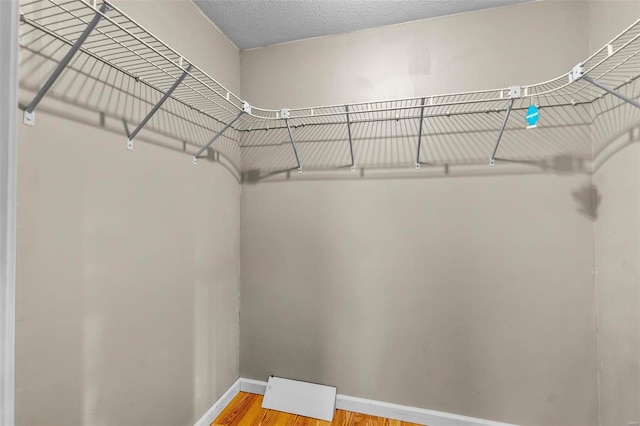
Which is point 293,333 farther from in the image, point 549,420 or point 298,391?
point 549,420

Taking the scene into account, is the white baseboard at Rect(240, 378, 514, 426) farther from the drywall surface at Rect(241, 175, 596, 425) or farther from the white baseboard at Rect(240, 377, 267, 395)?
the white baseboard at Rect(240, 377, 267, 395)

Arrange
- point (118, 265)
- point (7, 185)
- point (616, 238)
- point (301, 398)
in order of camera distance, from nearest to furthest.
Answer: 1. point (7, 185)
2. point (118, 265)
3. point (616, 238)
4. point (301, 398)

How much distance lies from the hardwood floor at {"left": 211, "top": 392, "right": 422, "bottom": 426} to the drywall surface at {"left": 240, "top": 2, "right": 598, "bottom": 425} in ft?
0.36

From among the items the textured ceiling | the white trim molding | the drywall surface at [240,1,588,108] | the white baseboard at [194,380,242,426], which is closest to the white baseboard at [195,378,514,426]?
the white baseboard at [194,380,242,426]

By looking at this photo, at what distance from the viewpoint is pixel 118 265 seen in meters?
1.08

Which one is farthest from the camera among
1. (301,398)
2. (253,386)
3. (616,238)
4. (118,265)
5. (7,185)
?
(253,386)

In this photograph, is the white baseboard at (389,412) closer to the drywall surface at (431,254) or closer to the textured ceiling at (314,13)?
the drywall surface at (431,254)

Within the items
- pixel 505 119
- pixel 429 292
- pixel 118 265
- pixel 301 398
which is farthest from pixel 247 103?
pixel 301 398

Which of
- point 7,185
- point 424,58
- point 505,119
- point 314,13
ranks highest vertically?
point 314,13

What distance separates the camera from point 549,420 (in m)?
1.43

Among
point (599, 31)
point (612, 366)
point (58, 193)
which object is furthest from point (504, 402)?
point (58, 193)

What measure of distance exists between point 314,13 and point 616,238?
1.76 meters

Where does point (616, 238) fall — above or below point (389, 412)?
above

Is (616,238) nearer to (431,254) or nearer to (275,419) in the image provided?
(431,254)
